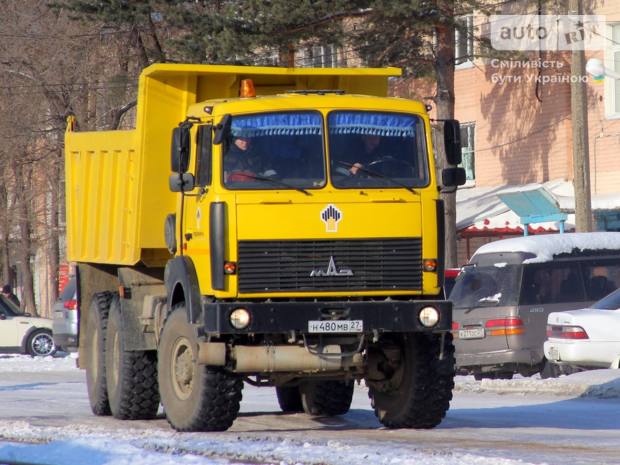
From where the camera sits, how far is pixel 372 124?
12164 millimetres

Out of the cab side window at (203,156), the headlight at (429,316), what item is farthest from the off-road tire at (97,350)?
the headlight at (429,316)

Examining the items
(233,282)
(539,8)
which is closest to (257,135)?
(233,282)

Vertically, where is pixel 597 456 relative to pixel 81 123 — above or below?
below

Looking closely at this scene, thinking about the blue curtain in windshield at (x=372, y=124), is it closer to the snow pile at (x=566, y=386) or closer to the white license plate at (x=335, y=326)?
the white license plate at (x=335, y=326)

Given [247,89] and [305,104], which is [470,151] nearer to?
[247,89]

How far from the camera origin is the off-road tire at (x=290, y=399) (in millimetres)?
14984

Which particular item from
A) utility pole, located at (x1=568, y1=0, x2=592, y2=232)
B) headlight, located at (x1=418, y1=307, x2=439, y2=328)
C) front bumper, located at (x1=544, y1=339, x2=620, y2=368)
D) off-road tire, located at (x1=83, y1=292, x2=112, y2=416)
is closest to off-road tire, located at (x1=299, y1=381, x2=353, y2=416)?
off-road tire, located at (x1=83, y1=292, x2=112, y2=416)

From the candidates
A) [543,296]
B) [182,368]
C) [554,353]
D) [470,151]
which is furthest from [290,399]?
[470,151]

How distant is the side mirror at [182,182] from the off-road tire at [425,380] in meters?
2.20

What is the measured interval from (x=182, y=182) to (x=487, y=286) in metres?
9.01

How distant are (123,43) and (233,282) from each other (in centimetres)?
2765

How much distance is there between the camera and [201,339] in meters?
11.9

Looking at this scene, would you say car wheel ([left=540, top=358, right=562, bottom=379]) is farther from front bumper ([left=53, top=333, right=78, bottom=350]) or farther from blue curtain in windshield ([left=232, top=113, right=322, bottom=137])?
front bumper ([left=53, top=333, right=78, bottom=350])

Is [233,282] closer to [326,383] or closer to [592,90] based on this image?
[326,383]
